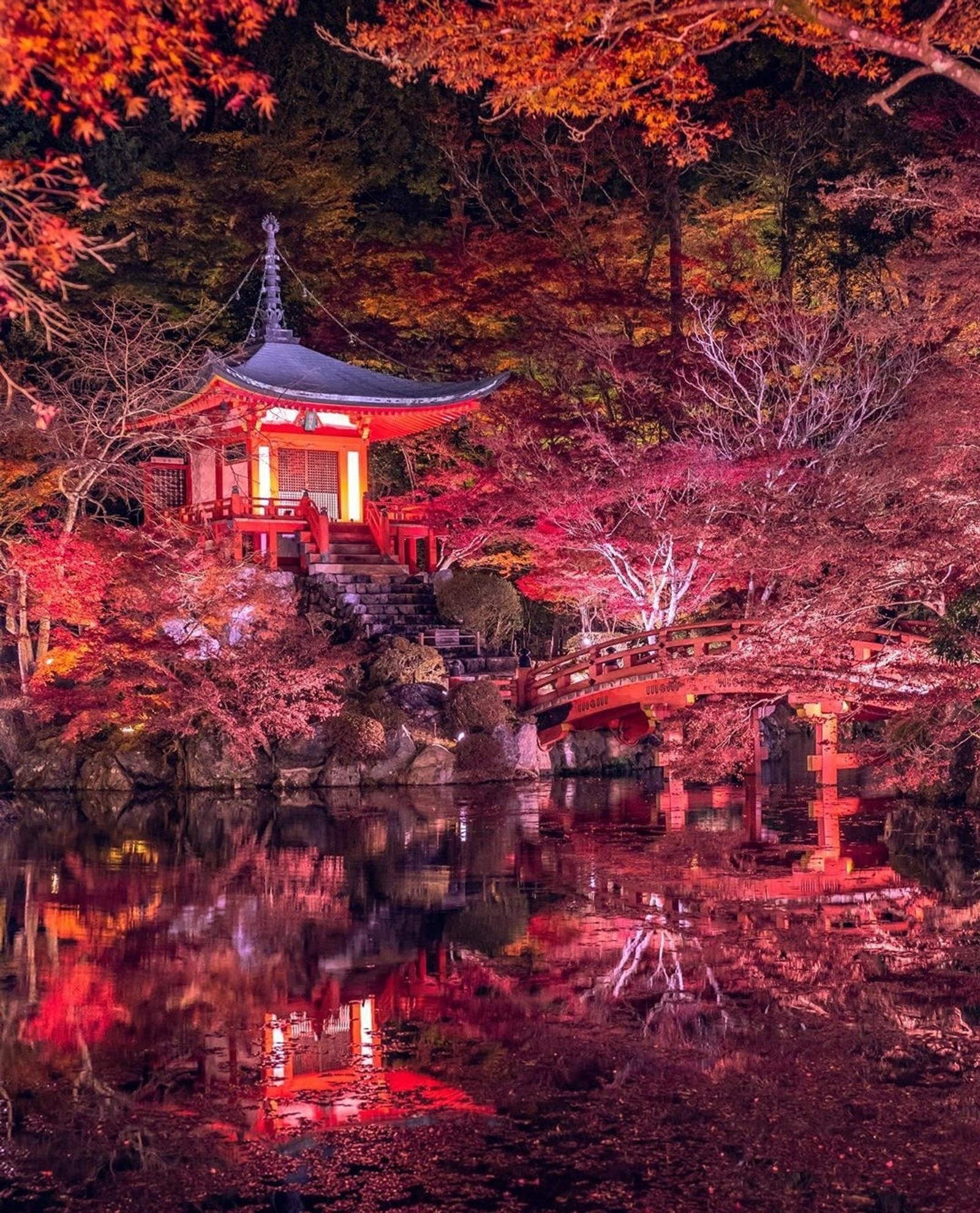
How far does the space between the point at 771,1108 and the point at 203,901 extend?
6677 millimetres

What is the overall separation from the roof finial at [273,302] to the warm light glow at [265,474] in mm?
2166

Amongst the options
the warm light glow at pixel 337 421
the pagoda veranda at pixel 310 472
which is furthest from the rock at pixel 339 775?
the warm light glow at pixel 337 421

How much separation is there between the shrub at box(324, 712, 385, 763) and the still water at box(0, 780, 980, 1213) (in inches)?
230

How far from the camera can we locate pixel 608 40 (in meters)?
11.2

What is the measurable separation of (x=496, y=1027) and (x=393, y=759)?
523 inches

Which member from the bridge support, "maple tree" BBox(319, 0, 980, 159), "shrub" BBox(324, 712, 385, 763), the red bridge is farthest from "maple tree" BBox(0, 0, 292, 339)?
"shrub" BBox(324, 712, 385, 763)

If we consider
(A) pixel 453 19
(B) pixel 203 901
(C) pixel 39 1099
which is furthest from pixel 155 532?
(C) pixel 39 1099

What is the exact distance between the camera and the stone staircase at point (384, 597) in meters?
23.9

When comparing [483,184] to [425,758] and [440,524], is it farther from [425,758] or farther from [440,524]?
[425,758]

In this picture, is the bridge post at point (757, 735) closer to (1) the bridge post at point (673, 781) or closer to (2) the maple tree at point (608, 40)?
(1) the bridge post at point (673, 781)

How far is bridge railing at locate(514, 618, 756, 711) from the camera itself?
733 inches

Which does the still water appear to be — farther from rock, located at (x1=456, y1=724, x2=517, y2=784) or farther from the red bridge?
rock, located at (x1=456, y1=724, x2=517, y2=784)

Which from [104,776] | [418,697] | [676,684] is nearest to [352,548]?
[418,697]

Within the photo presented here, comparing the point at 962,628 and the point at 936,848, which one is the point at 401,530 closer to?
the point at 962,628
